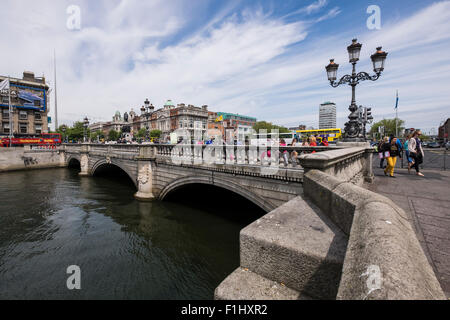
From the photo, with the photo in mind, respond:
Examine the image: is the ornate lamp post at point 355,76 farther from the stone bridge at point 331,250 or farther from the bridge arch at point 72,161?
the bridge arch at point 72,161

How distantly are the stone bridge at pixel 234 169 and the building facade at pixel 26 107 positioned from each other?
5404cm

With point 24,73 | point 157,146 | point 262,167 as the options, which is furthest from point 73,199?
point 24,73

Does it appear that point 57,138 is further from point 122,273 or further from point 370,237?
point 370,237

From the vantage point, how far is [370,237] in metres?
1.36

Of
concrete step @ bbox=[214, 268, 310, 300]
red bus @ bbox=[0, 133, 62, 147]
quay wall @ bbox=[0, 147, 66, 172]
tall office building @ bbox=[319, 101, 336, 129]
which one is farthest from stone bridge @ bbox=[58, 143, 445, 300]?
tall office building @ bbox=[319, 101, 336, 129]

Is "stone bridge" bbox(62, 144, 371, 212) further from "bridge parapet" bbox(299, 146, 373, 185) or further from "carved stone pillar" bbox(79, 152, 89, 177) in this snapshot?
"carved stone pillar" bbox(79, 152, 89, 177)

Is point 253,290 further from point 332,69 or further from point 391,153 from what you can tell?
point 332,69

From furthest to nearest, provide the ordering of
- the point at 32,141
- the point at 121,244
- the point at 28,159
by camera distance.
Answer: the point at 32,141 → the point at 28,159 → the point at 121,244

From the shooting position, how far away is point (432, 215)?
3879 millimetres

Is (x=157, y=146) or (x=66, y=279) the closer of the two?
(x=66, y=279)

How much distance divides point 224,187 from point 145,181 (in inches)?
254

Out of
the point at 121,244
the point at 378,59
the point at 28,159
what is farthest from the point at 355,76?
the point at 28,159

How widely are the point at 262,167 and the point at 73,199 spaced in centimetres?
1386

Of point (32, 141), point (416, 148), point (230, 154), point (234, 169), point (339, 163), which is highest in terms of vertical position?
point (32, 141)
